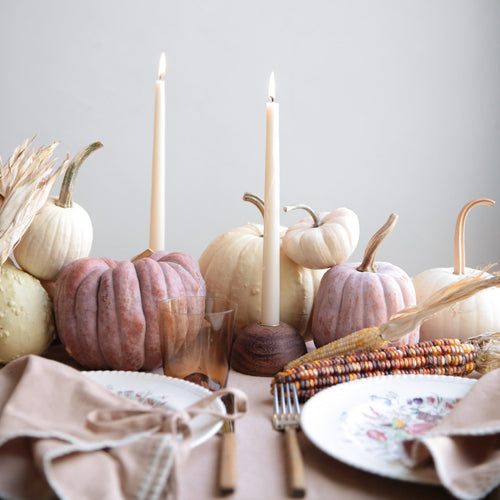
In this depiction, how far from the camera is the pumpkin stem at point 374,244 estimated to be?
31.7 inches

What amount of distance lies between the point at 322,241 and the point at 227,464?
440 mm

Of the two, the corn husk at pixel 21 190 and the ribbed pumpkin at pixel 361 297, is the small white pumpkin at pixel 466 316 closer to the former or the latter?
the ribbed pumpkin at pixel 361 297

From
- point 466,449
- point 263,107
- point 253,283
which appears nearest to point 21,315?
point 253,283

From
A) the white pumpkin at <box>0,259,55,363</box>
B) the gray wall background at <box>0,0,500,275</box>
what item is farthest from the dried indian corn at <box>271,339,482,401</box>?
the gray wall background at <box>0,0,500,275</box>

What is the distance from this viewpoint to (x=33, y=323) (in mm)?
774

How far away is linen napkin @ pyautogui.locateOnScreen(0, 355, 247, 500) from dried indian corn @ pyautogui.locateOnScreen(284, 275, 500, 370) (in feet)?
0.74

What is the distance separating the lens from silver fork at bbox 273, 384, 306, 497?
1.52 ft

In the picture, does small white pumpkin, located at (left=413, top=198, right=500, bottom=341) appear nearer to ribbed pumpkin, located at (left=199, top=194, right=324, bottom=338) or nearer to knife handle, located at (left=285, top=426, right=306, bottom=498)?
ribbed pumpkin, located at (left=199, top=194, right=324, bottom=338)

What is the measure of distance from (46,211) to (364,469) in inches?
22.8

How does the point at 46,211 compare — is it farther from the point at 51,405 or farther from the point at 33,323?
the point at 51,405

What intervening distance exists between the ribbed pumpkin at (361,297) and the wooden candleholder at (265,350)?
7 cm

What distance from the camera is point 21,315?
761 millimetres

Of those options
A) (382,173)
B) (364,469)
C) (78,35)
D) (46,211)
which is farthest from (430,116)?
(364,469)

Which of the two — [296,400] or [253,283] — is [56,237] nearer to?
[253,283]
